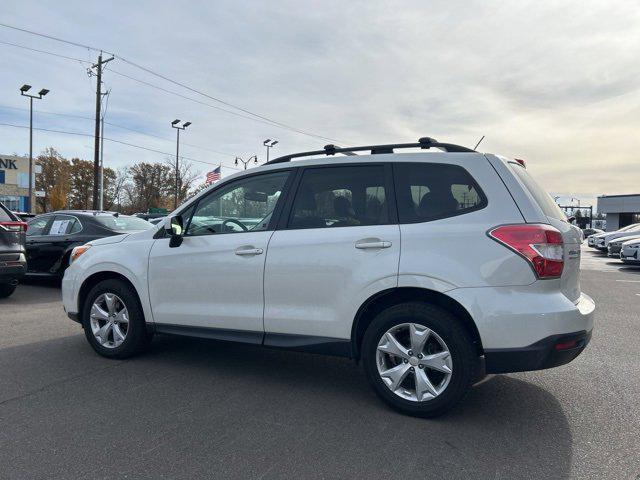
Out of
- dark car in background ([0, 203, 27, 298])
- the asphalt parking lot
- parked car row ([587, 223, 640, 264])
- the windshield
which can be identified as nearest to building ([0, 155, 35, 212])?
the windshield

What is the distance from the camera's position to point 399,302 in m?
3.78

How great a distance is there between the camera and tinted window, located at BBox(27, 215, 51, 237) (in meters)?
9.96

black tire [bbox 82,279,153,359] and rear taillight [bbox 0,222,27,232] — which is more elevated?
rear taillight [bbox 0,222,27,232]

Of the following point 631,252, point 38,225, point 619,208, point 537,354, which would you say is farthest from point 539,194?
point 619,208

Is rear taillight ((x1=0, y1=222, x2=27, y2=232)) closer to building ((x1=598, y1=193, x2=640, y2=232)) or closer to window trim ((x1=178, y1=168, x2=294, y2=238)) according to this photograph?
window trim ((x1=178, y1=168, x2=294, y2=238))

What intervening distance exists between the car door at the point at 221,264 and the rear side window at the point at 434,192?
110 centimetres

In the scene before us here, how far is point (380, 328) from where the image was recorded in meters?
3.72

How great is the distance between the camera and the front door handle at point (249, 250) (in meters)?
4.23

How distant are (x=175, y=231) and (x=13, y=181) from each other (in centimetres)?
5561

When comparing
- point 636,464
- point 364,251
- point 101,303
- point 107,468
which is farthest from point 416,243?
point 101,303

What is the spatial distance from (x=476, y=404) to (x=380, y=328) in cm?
103

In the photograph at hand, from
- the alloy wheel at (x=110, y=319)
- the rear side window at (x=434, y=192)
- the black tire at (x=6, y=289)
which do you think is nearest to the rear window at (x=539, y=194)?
the rear side window at (x=434, y=192)

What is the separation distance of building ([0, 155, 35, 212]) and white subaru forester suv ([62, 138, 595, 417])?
53777mm

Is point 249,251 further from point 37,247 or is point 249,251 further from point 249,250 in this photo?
point 37,247
